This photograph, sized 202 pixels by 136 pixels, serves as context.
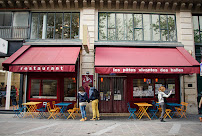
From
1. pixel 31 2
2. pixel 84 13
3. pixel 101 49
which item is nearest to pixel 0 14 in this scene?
pixel 31 2

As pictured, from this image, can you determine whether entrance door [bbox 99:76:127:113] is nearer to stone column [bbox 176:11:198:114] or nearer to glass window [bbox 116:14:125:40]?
glass window [bbox 116:14:125:40]

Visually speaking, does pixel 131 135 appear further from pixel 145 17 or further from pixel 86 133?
pixel 145 17

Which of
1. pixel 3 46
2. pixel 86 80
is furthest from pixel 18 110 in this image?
pixel 86 80

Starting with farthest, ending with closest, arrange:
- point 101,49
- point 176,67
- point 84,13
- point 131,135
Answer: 1. point 84,13
2. point 101,49
3. point 176,67
4. point 131,135

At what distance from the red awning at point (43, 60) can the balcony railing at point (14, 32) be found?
1219 mm

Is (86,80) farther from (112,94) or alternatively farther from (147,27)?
(147,27)

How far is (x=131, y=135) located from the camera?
18.6 feet

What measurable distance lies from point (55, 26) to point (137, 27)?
5.60 metres

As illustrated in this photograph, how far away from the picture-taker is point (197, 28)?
10.6m

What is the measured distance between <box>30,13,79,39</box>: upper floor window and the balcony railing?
1.64ft

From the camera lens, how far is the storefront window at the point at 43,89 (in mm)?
9945

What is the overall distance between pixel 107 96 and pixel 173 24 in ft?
22.0

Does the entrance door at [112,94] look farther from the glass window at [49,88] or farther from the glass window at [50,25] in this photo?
the glass window at [50,25]

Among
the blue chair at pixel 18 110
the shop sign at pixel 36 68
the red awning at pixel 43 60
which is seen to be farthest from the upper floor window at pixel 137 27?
the blue chair at pixel 18 110
